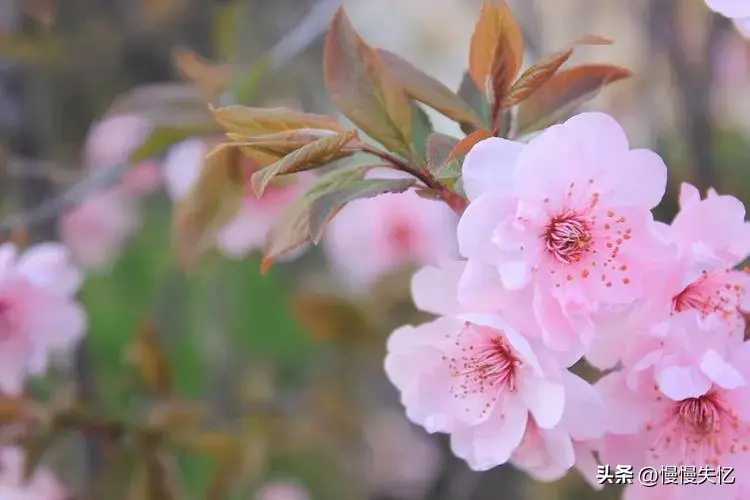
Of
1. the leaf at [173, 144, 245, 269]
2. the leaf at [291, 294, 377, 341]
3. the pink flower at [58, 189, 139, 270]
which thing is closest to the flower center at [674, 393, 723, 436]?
the leaf at [173, 144, 245, 269]

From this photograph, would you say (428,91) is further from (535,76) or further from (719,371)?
(719,371)

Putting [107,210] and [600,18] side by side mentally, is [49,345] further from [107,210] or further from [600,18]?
[600,18]

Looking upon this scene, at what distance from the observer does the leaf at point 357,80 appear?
1.39 feet

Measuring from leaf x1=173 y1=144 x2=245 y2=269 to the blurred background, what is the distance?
0.21 feet

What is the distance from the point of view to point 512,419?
15.6 inches

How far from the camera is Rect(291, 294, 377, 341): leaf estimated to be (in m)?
0.81

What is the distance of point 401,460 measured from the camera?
A: 1.12 metres

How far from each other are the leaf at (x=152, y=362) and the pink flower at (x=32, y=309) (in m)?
0.13

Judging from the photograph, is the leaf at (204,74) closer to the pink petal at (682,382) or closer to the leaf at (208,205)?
the leaf at (208,205)

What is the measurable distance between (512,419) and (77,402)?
1.46 feet

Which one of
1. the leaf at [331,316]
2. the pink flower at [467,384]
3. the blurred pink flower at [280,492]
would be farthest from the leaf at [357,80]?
the blurred pink flower at [280,492]

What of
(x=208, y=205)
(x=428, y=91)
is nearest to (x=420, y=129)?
(x=428, y=91)

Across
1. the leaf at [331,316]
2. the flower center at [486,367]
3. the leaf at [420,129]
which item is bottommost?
the leaf at [331,316]

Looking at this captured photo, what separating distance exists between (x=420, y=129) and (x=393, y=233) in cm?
50
